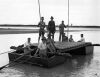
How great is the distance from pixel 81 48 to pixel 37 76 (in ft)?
26.9

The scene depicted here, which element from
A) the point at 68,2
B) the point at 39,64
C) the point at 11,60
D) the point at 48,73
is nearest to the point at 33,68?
the point at 39,64

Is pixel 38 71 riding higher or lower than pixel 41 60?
lower

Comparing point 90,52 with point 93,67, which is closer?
point 93,67

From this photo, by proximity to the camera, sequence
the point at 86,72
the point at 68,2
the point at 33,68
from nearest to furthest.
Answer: the point at 86,72 < the point at 33,68 < the point at 68,2

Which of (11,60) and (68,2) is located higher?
(68,2)

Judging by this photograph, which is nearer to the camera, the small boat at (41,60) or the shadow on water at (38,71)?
the shadow on water at (38,71)

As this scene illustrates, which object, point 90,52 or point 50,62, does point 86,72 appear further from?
point 90,52

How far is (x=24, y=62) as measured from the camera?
13.9 metres

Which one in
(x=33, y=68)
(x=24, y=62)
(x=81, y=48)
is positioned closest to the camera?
(x=33, y=68)

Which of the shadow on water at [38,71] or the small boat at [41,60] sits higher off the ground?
the small boat at [41,60]

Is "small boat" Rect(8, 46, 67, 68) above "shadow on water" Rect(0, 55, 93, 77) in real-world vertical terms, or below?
above

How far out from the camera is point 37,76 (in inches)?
437

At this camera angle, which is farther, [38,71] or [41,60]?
[41,60]

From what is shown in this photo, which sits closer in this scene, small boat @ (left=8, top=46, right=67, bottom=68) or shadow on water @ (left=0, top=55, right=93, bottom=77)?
shadow on water @ (left=0, top=55, right=93, bottom=77)
